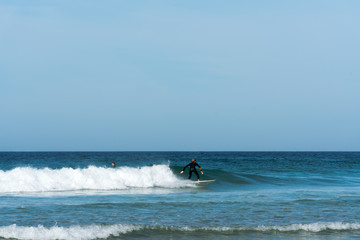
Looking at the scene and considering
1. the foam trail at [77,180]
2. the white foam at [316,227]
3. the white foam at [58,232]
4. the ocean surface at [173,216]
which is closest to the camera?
the white foam at [58,232]

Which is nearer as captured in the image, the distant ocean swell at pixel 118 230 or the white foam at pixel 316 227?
the distant ocean swell at pixel 118 230

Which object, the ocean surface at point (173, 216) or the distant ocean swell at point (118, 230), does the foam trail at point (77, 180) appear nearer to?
the ocean surface at point (173, 216)

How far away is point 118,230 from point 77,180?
13597 millimetres

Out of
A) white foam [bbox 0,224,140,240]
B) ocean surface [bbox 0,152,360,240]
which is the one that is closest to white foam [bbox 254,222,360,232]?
ocean surface [bbox 0,152,360,240]

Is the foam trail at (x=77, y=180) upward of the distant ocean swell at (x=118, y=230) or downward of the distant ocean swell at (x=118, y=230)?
upward

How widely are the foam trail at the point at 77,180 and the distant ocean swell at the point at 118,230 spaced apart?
1134 cm

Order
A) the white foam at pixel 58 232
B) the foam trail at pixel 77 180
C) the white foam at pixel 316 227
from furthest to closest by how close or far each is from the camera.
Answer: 1. the foam trail at pixel 77 180
2. the white foam at pixel 316 227
3. the white foam at pixel 58 232

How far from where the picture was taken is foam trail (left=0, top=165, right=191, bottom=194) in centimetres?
2364

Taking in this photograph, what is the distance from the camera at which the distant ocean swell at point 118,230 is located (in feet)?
38.7

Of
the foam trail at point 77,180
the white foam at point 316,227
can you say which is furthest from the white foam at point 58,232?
the foam trail at point 77,180

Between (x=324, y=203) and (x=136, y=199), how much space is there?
8.20 meters

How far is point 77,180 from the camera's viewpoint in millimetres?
25391

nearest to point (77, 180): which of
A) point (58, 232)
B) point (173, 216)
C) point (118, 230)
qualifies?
point (173, 216)

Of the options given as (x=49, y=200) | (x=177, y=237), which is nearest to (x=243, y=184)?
(x=49, y=200)
